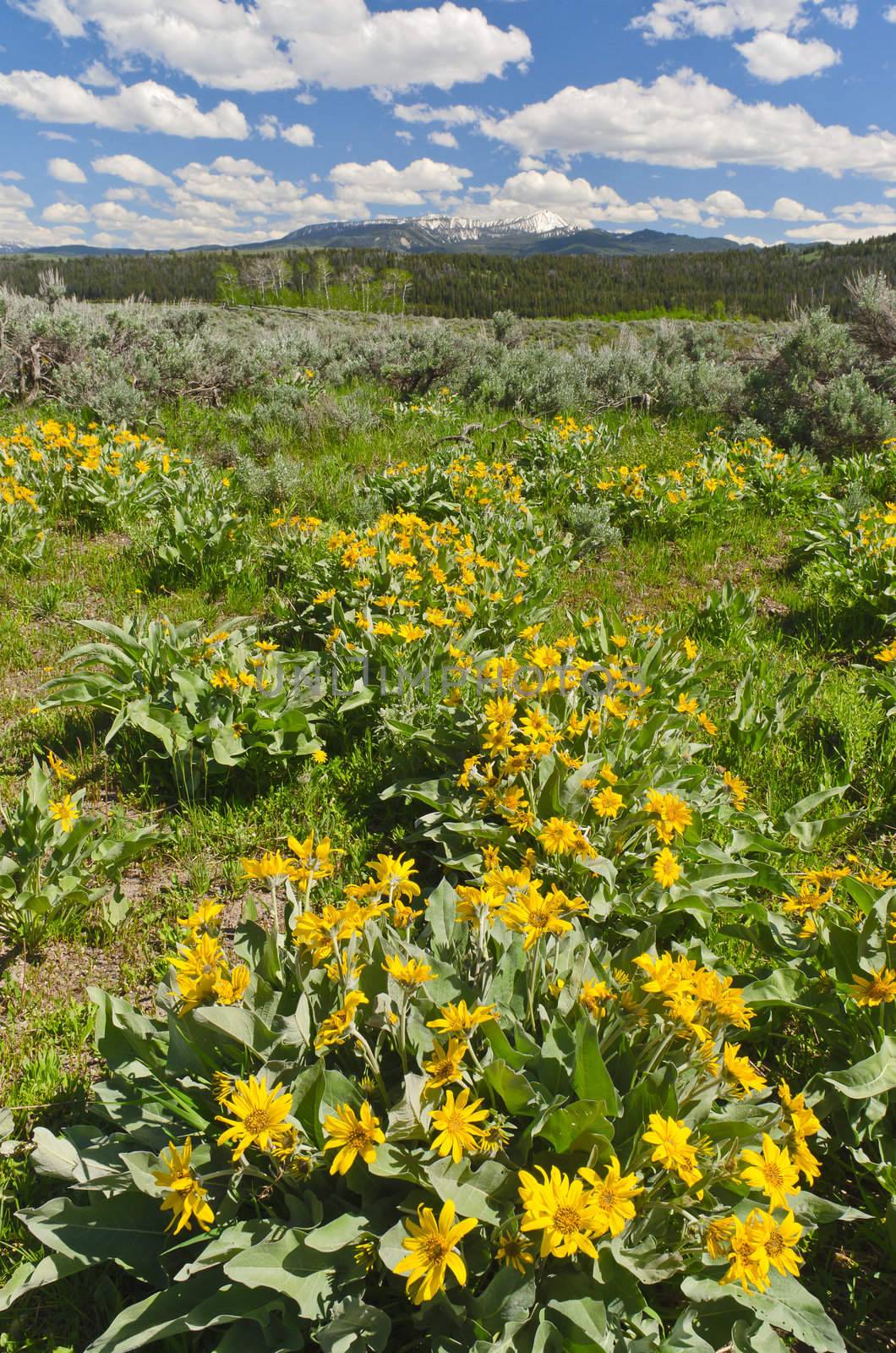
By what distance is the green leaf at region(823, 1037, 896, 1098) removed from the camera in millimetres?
1648

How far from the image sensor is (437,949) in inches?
74.4

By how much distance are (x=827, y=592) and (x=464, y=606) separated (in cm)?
243

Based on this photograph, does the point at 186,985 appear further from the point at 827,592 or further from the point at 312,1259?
the point at 827,592

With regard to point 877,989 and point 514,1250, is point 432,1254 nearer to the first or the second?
point 514,1250

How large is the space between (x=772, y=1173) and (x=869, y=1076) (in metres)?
0.51

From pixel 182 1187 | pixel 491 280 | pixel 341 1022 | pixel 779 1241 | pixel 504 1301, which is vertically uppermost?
pixel 491 280

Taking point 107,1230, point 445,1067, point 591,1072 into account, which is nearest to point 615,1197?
point 591,1072

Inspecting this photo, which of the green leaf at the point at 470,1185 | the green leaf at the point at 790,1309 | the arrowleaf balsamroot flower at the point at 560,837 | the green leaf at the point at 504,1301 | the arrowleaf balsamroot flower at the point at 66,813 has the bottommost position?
the green leaf at the point at 790,1309

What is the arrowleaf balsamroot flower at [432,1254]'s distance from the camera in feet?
3.94

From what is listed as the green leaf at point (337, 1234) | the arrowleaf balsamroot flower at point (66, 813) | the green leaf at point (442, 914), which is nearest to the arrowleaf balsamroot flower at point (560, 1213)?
the green leaf at point (337, 1234)

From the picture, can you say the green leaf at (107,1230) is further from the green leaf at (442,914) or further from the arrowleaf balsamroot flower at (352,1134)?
the green leaf at (442,914)

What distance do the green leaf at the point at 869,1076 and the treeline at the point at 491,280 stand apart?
4968 centimetres

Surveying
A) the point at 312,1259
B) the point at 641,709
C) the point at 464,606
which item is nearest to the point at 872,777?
the point at 641,709

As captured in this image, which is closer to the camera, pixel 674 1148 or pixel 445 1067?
pixel 674 1148
